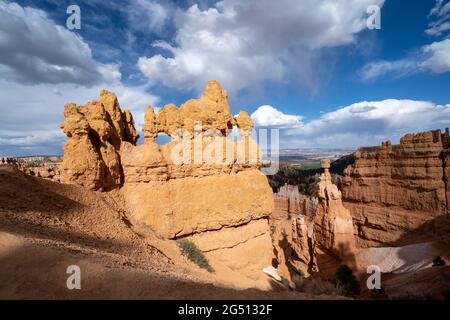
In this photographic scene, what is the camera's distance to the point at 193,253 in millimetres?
14703

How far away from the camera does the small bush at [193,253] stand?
46.3ft

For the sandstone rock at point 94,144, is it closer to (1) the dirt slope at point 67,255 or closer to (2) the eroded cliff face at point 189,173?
(2) the eroded cliff face at point 189,173

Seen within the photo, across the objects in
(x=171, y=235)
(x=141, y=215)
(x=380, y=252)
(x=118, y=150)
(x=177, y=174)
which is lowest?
(x=380, y=252)

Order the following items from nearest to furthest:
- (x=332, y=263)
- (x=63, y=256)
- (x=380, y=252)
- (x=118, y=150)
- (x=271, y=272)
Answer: (x=63, y=256) → (x=118, y=150) → (x=271, y=272) → (x=332, y=263) → (x=380, y=252)

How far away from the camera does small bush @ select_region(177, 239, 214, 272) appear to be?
14.1 meters

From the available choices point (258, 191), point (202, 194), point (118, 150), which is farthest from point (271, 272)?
point (118, 150)

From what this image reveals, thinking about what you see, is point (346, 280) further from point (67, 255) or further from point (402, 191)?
point (402, 191)

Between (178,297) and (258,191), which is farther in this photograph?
(258,191)

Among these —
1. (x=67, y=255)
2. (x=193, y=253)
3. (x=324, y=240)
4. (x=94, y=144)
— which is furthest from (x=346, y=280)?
(x=94, y=144)

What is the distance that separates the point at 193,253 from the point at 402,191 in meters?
30.1
